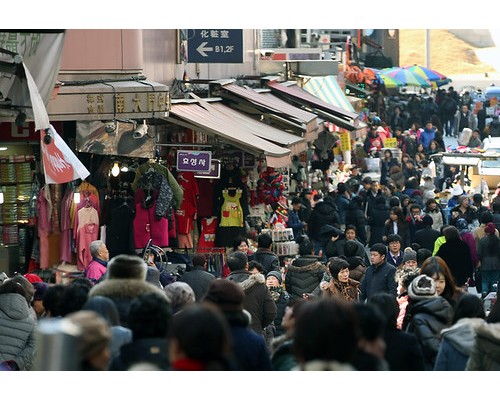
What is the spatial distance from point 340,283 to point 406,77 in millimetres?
42415

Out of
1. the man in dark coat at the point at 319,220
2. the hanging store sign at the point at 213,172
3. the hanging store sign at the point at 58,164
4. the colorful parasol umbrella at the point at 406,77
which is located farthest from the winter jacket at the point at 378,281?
the colorful parasol umbrella at the point at 406,77

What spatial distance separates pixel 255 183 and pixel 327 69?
1050 cm

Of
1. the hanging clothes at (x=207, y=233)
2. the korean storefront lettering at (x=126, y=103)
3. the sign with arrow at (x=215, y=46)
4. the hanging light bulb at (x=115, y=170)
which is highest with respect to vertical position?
the sign with arrow at (x=215, y=46)

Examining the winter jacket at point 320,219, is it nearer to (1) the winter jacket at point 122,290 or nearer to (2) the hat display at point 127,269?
(2) the hat display at point 127,269

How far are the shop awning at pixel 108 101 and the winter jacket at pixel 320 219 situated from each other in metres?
7.17

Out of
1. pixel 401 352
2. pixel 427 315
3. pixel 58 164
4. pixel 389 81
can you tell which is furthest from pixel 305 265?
pixel 389 81

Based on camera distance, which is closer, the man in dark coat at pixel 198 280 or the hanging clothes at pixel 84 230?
the man in dark coat at pixel 198 280

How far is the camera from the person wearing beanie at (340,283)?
14.5m

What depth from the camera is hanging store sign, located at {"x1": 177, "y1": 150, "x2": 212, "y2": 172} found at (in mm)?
19359

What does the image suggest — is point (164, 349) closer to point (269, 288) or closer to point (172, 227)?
point (269, 288)

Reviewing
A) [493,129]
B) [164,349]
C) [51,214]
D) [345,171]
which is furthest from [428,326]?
[493,129]

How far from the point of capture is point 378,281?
48.8 ft

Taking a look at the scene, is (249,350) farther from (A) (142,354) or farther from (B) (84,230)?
(B) (84,230)

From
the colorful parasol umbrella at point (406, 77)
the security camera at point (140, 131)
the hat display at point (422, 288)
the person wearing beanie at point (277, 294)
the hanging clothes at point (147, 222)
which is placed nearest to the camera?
the hat display at point (422, 288)
